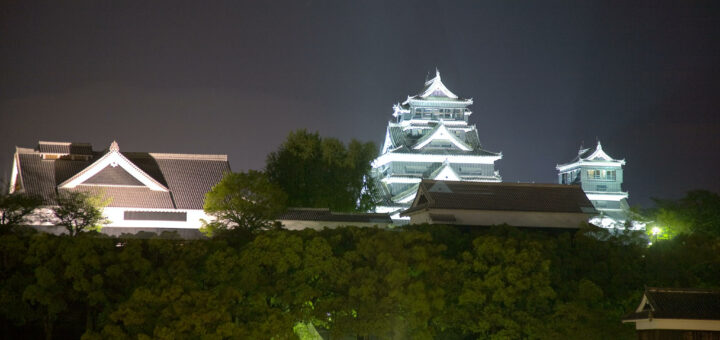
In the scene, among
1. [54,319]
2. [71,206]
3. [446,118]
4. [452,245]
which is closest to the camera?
[54,319]

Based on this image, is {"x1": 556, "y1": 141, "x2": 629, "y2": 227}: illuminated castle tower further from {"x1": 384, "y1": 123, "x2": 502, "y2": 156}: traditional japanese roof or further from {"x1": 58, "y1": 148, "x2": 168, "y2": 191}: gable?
{"x1": 58, "y1": 148, "x2": 168, "y2": 191}: gable

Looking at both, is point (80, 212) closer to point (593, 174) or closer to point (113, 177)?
point (113, 177)

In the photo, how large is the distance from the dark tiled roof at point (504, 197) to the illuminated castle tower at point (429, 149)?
1038 centimetres

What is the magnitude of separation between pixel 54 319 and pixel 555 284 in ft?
44.4

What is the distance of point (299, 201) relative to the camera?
3903cm

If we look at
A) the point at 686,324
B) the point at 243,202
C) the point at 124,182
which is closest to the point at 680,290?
the point at 686,324

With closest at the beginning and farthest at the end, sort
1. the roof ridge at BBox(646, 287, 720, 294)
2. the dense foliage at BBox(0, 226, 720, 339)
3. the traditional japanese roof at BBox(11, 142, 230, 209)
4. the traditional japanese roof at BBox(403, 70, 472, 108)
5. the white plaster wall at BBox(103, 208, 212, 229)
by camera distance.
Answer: the roof ridge at BBox(646, 287, 720, 294), the dense foliage at BBox(0, 226, 720, 339), the white plaster wall at BBox(103, 208, 212, 229), the traditional japanese roof at BBox(11, 142, 230, 209), the traditional japanese roof at BBox(403, 70, 472, 108)

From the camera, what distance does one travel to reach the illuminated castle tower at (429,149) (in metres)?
45.1

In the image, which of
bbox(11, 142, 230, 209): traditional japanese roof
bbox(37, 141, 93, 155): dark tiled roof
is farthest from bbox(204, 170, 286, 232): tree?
bbox(37, 141, 93, 155): dark tiled roof

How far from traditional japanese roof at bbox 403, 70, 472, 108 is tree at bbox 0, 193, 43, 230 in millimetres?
23363

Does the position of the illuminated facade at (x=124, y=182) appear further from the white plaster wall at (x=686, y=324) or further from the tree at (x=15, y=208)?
the white plaster wall at (x=686, y=324)

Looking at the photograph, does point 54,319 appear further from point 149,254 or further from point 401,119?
point 401,119

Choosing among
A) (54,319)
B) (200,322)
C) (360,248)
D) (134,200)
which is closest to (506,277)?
(360,248)

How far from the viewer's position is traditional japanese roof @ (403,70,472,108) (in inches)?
1919
